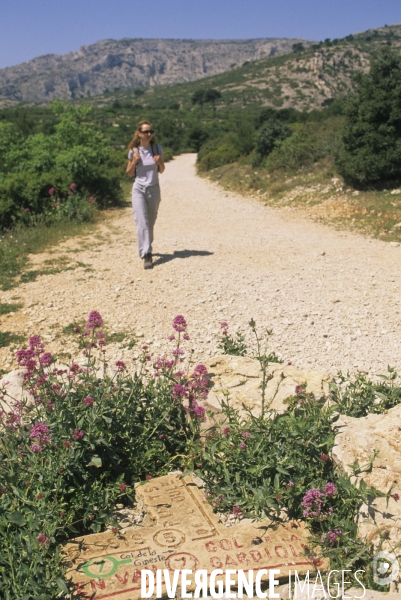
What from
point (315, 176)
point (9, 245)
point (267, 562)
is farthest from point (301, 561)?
point (315, 176)

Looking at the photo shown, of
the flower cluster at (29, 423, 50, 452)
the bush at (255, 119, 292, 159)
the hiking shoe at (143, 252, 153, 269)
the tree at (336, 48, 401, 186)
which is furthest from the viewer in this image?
the bush at (255, 119, 292, 159)

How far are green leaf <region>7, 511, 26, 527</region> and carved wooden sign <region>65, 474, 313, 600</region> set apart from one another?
277mm

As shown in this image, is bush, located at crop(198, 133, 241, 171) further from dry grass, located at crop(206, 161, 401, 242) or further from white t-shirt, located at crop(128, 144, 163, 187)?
white t-shirt, located at crop(128, 144, 163, 187)

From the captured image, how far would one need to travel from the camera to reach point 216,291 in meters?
6.26

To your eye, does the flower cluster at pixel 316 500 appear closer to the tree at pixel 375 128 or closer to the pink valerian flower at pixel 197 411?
the pink valerian flower at pixel 197 411

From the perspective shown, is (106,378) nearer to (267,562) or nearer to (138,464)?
(138,464)

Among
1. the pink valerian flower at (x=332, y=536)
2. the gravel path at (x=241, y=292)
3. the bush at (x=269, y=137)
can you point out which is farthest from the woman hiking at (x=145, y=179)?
the bush at (x=269, y=137)

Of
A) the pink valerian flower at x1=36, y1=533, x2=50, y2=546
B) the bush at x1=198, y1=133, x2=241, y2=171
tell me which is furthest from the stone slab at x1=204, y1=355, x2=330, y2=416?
the bush at x1=198, y1=133, x2=241, y2=171

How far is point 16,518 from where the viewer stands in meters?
2.39

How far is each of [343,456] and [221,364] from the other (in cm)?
123

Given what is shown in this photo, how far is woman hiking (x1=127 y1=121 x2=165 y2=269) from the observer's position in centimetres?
695

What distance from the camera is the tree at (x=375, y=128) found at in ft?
36.9

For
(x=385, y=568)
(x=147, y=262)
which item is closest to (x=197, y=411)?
(x=385, y=568)

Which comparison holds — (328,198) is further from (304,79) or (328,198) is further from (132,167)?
(304,79)
